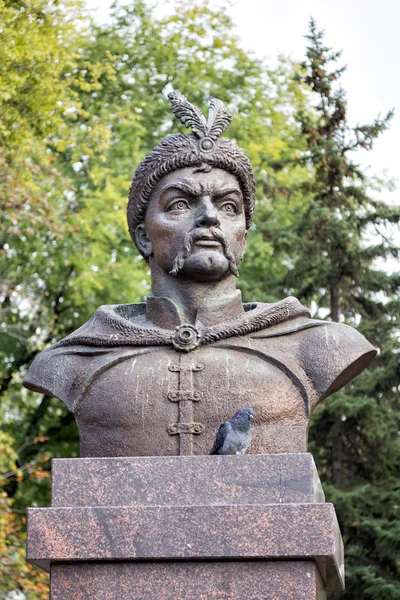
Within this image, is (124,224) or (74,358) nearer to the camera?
(74,358)

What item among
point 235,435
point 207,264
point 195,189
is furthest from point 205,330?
point 235,435

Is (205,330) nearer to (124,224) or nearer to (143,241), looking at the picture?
(143,241)

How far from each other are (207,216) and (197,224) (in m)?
0.08

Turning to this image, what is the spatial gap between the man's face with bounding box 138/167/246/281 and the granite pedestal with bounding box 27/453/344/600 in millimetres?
1445

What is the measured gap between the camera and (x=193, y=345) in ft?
27.0

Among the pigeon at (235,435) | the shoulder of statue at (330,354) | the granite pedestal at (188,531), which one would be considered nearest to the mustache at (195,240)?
the shoulder of statue at (330,354)

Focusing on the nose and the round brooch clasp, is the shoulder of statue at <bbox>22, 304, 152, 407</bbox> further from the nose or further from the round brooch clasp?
the nose

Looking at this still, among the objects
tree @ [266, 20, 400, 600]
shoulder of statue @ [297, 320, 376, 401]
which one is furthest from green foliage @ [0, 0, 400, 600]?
shoulder of statue @ [297, 320, 376, 401]

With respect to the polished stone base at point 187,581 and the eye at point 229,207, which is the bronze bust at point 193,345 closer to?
the eye at point 229,207

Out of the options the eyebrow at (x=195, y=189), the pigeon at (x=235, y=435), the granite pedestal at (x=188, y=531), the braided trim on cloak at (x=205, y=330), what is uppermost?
the eyebrow at (x=195, y=189)

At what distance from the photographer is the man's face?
8336mm

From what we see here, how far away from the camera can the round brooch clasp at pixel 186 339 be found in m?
8.23

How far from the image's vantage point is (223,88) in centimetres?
2530

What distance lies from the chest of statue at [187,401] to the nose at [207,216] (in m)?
0.72
